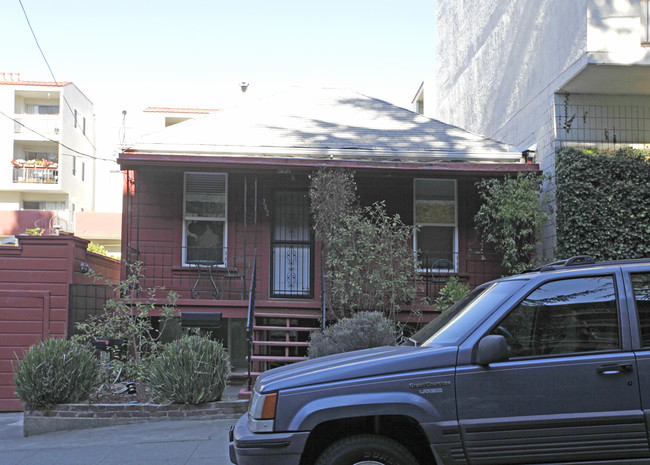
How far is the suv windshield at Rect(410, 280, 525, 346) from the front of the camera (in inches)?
161

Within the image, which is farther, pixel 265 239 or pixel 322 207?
pixel 265 239

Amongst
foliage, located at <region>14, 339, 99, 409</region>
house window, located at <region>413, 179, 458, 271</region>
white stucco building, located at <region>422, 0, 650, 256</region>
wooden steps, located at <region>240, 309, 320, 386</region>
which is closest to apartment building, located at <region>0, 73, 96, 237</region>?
white stucco building, located at <region>422, 0, 650, 256</region>

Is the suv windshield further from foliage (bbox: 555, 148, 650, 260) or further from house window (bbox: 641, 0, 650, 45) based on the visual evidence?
house window (bbox: 641, 0, 650, 45)

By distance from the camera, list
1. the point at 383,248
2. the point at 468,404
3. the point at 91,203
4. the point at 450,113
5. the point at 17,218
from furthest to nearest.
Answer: the point at 91,203
the point at 17,218
the point at 450,113
the point at 383,248
the point at 468,404

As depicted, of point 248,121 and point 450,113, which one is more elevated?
point 450,113

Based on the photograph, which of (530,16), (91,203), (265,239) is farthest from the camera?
(91,203)

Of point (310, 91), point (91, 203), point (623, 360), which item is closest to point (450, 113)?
point (310, 91)

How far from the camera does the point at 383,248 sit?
10609mm

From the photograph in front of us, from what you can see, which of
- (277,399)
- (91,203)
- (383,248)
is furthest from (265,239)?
(91,203)

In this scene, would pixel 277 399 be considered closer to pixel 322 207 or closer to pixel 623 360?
pixel 623 360

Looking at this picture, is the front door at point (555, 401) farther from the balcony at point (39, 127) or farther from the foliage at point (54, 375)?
the balcony at point (39, 127)

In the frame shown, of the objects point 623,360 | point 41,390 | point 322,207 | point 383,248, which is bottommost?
point 41,390

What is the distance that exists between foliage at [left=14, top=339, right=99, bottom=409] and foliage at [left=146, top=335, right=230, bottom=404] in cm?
87

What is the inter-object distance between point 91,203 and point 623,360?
1632 inches
